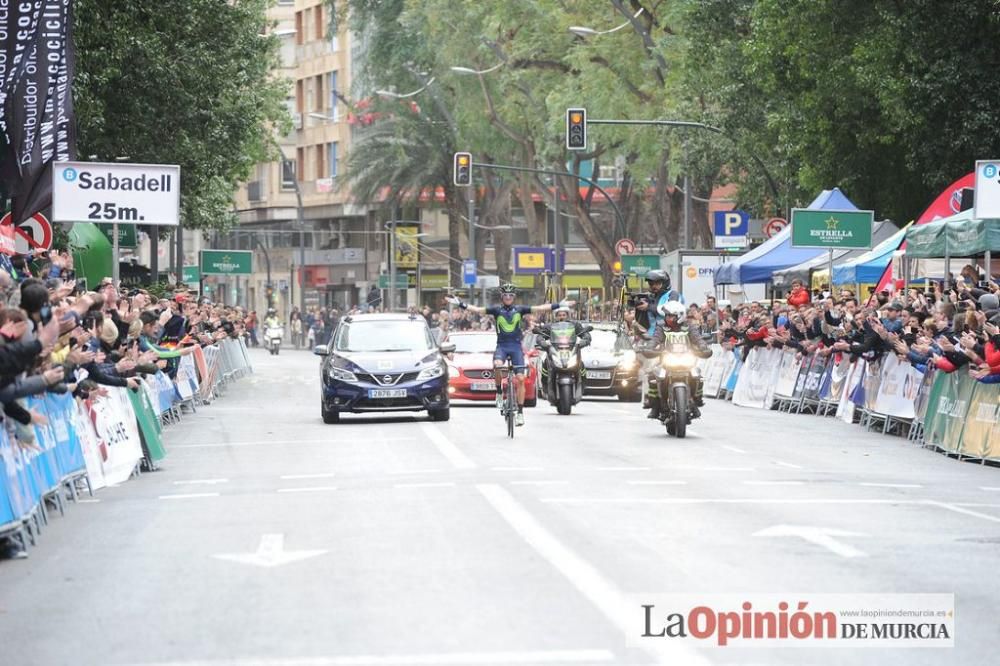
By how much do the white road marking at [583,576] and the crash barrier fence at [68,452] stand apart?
3.38 m

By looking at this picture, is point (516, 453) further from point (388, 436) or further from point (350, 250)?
point (350, 250)

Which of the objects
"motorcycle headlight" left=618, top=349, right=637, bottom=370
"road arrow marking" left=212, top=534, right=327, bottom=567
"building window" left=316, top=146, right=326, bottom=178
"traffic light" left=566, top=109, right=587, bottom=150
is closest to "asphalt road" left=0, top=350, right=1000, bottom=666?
"road arrow marking" left=212, top=534, right=327, bottom=567

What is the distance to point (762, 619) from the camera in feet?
31.7

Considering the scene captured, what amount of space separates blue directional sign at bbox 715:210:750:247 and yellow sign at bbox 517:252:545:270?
58.2ft

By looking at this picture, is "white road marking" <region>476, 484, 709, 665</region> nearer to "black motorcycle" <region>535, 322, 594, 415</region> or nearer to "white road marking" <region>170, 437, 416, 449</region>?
"white road marking" <region>170, 437, 416, 449</region>

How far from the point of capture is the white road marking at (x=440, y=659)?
859cm

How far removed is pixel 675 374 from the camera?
2491cm

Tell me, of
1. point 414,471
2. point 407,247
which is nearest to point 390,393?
point 414,471

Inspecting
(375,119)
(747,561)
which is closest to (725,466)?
(747,561)

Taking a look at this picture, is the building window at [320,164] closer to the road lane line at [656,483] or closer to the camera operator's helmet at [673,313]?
the camera operator's helmet at [673,313]

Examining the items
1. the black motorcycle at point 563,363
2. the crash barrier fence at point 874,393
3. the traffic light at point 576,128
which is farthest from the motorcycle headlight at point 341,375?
the traffic light at point 576,128

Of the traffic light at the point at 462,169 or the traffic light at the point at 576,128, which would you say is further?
the traffic light at the point at 462,169

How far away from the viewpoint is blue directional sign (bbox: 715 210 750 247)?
167ft

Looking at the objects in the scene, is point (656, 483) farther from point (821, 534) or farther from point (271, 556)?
point (271, 556)
